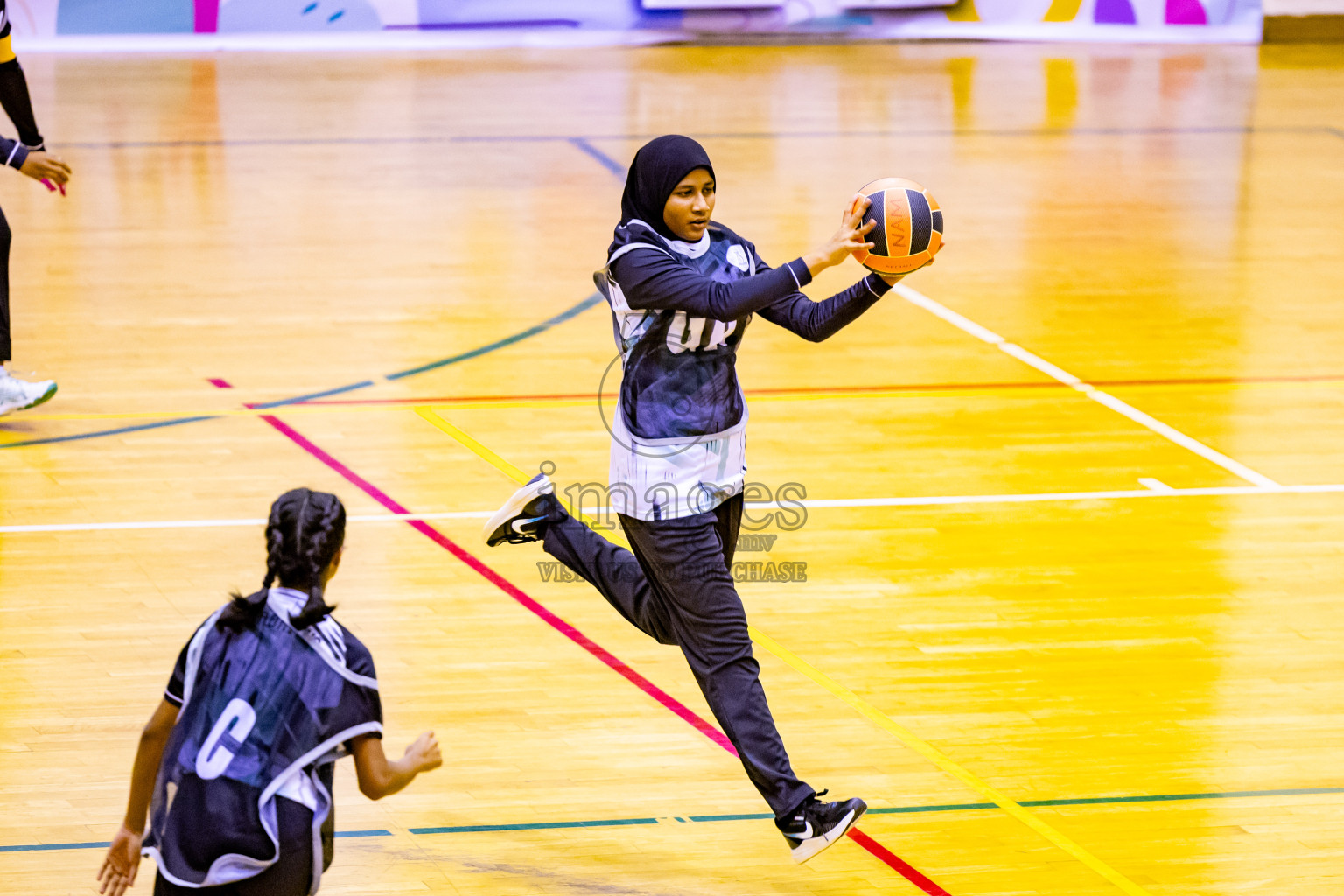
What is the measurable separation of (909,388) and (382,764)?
17.9 feet

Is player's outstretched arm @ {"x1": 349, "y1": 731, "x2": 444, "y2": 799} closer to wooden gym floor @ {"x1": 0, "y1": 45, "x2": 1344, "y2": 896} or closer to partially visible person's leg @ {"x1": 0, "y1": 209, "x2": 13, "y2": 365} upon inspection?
wooden gym floor @ {"x1": 0, "y1": 45, "x2": 1344, "y2": 896}

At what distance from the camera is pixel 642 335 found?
4.10m

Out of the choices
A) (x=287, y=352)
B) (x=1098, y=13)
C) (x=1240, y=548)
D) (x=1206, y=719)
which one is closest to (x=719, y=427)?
(x=1206, y=719)

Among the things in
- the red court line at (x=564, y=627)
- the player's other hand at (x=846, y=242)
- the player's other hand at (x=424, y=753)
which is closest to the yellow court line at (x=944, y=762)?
the red court line at (x=564, y=627)

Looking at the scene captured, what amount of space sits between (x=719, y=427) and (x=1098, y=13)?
15.5 meters

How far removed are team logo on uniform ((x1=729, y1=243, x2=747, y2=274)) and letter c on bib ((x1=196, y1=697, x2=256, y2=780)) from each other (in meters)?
1.80

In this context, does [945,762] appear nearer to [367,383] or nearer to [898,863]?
[898,863]

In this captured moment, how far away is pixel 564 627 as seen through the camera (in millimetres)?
5582

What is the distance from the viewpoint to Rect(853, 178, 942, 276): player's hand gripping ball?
13.6ft

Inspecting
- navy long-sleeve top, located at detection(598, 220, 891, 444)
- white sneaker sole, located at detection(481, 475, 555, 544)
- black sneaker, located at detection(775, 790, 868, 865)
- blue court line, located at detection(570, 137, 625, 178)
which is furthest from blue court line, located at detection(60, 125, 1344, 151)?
black sneaker, located at detection(775, 790, 868, 865)

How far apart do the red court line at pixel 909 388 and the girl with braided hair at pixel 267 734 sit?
4839mm

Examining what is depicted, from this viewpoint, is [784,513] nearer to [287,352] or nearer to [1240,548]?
[1240,548]

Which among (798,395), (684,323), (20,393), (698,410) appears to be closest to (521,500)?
(698,410)

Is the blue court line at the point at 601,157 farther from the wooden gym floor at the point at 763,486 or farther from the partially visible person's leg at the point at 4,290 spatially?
the partially visible person's leg at the point at 4,290
